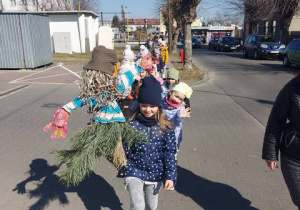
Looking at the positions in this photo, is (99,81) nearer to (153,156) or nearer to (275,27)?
(153,156)

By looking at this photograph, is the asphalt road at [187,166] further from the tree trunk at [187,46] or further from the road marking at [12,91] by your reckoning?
the tree trunk at [187,46]

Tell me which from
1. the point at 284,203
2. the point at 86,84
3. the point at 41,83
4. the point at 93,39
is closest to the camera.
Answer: the point at 86,84

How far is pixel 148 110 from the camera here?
8.45 feet

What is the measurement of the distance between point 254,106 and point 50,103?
19.5 feet

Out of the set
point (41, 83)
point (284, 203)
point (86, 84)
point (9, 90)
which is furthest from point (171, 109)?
Answer: point (41, 83)

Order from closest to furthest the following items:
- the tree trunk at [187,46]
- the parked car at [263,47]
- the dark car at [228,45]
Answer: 1. the tree trunk at [187,46]
2. the parked car at [263,47]
3. the dark car at [228,45]

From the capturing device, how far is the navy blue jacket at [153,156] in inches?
103

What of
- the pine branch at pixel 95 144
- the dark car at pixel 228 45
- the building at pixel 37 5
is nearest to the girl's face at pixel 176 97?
the pine branch at pixel 95 144

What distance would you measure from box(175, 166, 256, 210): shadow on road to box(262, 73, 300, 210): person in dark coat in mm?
1214

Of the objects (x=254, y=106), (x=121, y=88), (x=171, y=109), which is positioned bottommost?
(x=254, y=106)

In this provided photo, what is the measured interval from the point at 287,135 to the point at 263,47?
71.0 ft

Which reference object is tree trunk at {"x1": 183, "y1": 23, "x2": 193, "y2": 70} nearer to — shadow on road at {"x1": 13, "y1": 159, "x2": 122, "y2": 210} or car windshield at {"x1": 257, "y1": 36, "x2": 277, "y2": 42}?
car windshield at {"x1": 257, "y1": 36, "x2": 277, "y2": 42}

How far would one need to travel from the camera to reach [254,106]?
8602mm

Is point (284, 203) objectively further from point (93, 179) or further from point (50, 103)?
point (50, 103)
